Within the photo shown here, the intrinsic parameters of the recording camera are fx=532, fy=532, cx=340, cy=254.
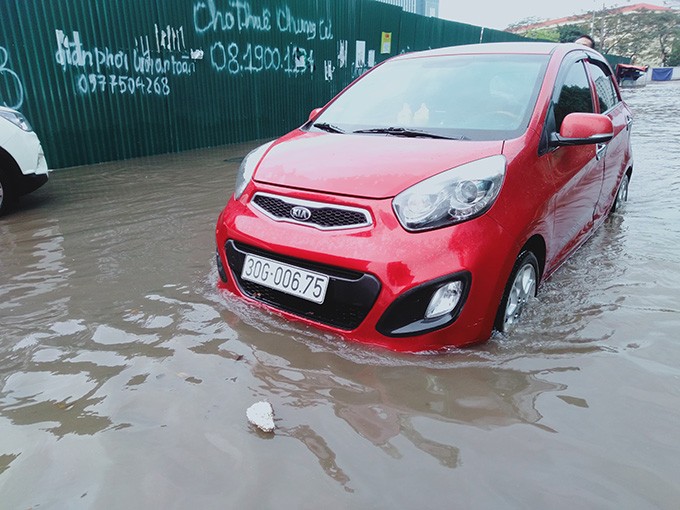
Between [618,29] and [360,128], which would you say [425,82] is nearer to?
[360,128]

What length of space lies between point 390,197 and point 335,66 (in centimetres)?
1070

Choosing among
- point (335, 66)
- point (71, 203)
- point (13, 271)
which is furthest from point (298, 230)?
point (335, 66)

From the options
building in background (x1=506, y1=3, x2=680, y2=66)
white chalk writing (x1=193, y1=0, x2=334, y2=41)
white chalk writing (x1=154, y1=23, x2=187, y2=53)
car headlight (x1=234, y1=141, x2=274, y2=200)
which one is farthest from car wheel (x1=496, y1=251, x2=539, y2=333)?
building in background (x1=506, y1=3, x2=680, y2=66)

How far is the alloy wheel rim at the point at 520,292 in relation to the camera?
262 cm

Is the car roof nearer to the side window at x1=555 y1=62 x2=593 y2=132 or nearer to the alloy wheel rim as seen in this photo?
the side window at x1=555 y1=62 x2=593 y2=132

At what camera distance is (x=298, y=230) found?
2.54 metres

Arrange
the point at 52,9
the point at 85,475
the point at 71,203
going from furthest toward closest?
the point at 52,9
the point at 71,203
the point at 85,475

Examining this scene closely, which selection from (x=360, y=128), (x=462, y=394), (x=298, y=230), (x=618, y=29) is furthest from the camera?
(x=618, y=29)

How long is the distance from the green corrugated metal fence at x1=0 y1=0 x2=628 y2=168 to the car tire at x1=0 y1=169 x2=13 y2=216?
2258 millimetres

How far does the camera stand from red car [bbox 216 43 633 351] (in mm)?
2316

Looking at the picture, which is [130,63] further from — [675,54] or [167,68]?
[675,54]

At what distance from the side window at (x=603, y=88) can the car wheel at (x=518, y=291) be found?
1.96 metres

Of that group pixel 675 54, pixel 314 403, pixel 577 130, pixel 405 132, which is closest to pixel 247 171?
pixel 405 132

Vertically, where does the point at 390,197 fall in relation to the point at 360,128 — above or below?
below
